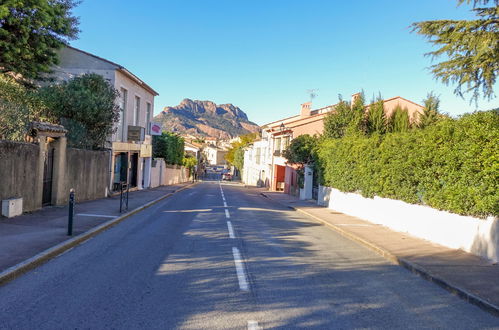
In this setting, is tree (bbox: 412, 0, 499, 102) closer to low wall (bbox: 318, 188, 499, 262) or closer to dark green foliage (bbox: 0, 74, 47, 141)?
low wall (bbox: 318, 188, 499, 262)

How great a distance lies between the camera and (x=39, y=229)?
9.67m

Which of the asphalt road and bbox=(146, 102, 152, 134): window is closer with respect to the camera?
the asphalt road

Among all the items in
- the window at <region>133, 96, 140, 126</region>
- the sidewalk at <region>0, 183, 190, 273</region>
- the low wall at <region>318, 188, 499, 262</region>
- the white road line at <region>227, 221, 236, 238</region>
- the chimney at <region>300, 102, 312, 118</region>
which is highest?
the chimney at <region>300, 102, 312, 118</region>

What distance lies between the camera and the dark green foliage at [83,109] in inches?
669

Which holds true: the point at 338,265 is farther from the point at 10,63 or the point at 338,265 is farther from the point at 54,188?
the point at 10,63

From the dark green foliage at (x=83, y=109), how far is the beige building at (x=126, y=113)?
132 centimetres

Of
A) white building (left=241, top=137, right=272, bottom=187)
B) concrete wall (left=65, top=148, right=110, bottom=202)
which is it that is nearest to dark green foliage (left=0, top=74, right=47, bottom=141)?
concrete wall (left=65, top=148, right=110, bottom=202)

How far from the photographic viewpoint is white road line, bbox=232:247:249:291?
600 centimetres

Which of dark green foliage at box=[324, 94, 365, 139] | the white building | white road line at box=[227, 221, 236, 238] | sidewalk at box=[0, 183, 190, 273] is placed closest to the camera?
sidewalk at box=[0, 183, 190, 273]

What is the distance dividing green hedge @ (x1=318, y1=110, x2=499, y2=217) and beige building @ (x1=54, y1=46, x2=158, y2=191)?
39.8 ft

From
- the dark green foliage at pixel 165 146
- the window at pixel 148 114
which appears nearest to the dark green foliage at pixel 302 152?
the window at pixel 148 114

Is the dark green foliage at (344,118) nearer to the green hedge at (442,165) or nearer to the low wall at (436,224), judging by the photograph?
the low wall at (436,224)

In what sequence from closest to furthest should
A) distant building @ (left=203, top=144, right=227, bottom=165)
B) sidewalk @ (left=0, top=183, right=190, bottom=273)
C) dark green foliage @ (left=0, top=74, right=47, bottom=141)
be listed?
1. sidewalk @ (left=0, top=183, right=190, bottom=273)
2. dark green foliage @ (left=0, top=74, right=47, bottom=141)
3. distant building @ (left=203, top=144, right=227, bottom=165)

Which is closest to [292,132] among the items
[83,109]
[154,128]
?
[154,128]
